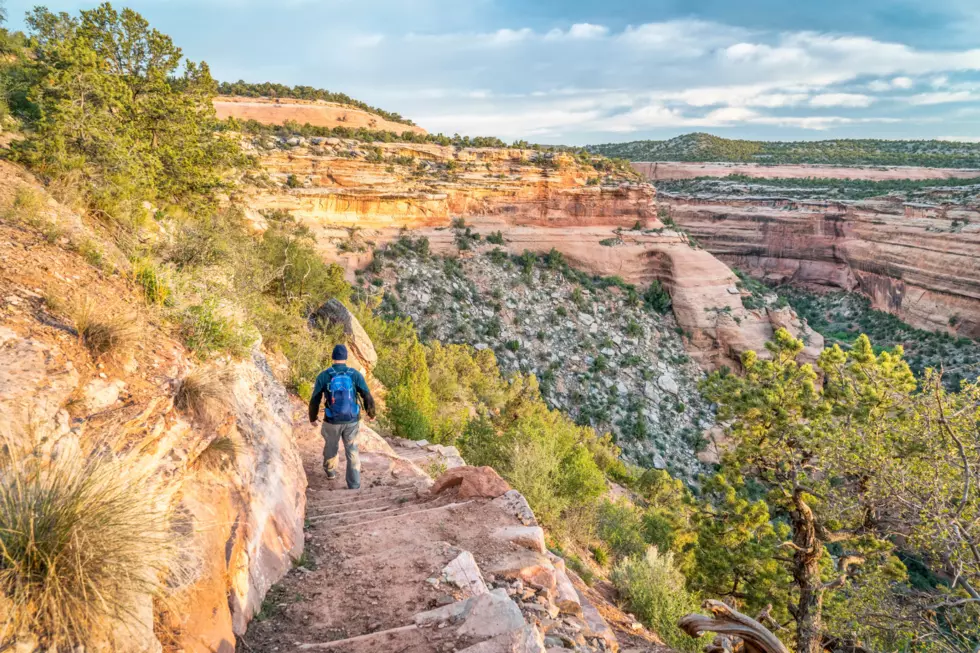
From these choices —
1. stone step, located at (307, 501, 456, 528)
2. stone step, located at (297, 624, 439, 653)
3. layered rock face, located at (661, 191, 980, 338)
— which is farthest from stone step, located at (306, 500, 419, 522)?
layered rock face, located at (661, 191, 980, 338)

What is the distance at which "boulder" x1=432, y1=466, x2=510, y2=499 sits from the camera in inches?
211

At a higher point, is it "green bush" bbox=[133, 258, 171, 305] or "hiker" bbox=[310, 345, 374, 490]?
"green bush" bbox=[133, 258, 171, 305]

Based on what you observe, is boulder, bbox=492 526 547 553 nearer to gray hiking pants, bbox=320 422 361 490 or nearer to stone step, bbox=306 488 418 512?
stone step, bbox=306 488 418 512

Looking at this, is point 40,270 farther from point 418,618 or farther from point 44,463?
point 418,618

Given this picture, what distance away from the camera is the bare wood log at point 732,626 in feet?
16.2

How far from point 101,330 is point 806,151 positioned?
69106 mm

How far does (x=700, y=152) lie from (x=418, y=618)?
214 ft

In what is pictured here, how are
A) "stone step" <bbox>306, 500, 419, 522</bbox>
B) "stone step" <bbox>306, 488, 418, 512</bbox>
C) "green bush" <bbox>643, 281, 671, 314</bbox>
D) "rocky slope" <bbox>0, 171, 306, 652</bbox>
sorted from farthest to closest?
1. "green bush" <bbox>643, 281, 671, 314</bbox>
2. "stone step" <bbox>306, 488, 418, 512</bbox>
3. "stone step" <bbox>306, 500, 419, 522</bbox>
4. "rocky slope" <bbox>0, 171, 306, 652</bbox>

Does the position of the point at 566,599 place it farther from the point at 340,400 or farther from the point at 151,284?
the point at 151,284

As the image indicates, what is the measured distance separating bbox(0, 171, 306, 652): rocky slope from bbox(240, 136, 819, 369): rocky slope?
20.4 metres

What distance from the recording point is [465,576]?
368cm

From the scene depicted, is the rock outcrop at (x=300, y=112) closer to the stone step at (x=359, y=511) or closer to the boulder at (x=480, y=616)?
the stone step at (x=359, y=511)

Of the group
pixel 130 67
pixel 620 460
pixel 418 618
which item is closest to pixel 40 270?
pixel 418 618

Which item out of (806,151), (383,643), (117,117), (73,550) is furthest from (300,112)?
(806,151)
